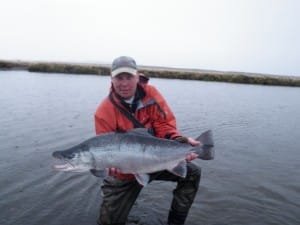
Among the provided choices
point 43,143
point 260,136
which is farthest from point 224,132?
point 43,143

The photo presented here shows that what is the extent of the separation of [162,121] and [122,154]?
134cm

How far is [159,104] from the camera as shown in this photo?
5.95m

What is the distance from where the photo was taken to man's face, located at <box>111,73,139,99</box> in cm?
554

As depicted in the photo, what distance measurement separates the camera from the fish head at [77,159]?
4828mm

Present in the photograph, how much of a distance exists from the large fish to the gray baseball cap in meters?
1.00

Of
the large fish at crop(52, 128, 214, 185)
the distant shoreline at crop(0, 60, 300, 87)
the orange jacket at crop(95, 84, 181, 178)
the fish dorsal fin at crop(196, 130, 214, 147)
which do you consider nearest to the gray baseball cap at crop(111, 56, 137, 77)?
the orange jacket at crop(95, 84, 181, 178)

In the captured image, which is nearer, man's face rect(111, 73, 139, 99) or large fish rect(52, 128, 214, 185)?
large fish rect(52, 128, 214, 185)

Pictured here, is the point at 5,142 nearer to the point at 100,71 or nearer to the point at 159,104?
the point at 159,104

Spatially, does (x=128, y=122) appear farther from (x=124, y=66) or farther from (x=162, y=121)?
(x=124, y=66)

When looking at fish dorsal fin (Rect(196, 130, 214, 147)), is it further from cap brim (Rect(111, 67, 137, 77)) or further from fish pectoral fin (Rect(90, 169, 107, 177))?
fish pectoral fin (Rect(90, 169, 107, 177))

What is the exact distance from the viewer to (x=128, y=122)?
568 cm

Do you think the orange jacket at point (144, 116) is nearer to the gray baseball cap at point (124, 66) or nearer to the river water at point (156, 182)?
the gray baseball cap at point (124, 66)

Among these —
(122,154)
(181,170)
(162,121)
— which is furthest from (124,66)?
(181,170)

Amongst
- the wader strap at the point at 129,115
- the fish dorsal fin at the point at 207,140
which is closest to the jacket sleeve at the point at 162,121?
the wader strap at the point at 129,115
